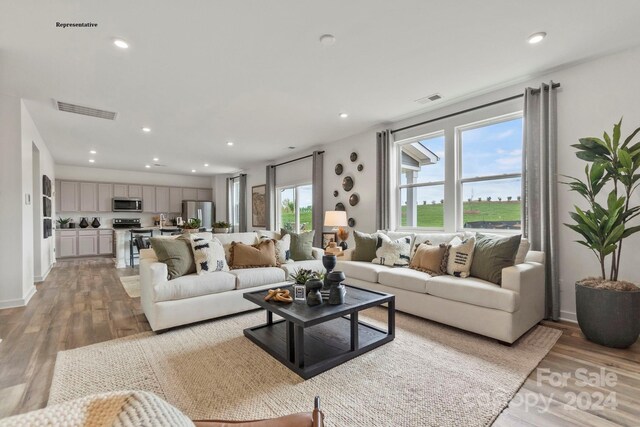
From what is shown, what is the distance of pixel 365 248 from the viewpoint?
13.7 ft

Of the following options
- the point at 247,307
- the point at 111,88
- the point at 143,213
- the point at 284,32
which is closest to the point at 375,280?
the point at 247,307

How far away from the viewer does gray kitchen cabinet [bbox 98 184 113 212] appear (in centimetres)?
861

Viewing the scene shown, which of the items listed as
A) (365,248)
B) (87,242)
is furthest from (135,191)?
(365,248)

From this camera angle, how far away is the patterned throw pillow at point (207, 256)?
3301 millimetres

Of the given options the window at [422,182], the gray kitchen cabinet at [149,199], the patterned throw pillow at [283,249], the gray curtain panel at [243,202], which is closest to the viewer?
the patterned throw pillow at [283,249]

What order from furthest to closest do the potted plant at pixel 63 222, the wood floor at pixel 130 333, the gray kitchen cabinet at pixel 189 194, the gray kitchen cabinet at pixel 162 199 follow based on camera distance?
1. the gray kitchen cabinet at pixel 189 194
2. the gray kitchen cabinet at pixel 162 199
3. the potted plant at pixel 63 222
4. the wood floor at pixel 130 333

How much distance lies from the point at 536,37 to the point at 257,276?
141 inches

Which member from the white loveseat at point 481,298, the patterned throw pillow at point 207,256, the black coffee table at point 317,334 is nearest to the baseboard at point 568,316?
the white loveseat at point 481,298

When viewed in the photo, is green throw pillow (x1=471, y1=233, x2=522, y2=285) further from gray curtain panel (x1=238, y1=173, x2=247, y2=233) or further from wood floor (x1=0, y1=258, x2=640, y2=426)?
gray curtain panel (x1=238, y1=173, x2=247, y2=233)

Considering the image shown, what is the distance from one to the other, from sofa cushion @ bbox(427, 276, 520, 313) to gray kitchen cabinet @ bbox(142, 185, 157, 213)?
9124mm

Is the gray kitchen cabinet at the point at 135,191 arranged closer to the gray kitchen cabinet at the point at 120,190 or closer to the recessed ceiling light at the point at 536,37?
the gray kitchen cabinet at the point at 120,190

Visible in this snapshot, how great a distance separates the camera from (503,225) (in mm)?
3732

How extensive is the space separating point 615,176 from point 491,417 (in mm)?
2349

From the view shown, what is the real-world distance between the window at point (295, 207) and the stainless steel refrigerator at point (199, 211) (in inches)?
140
